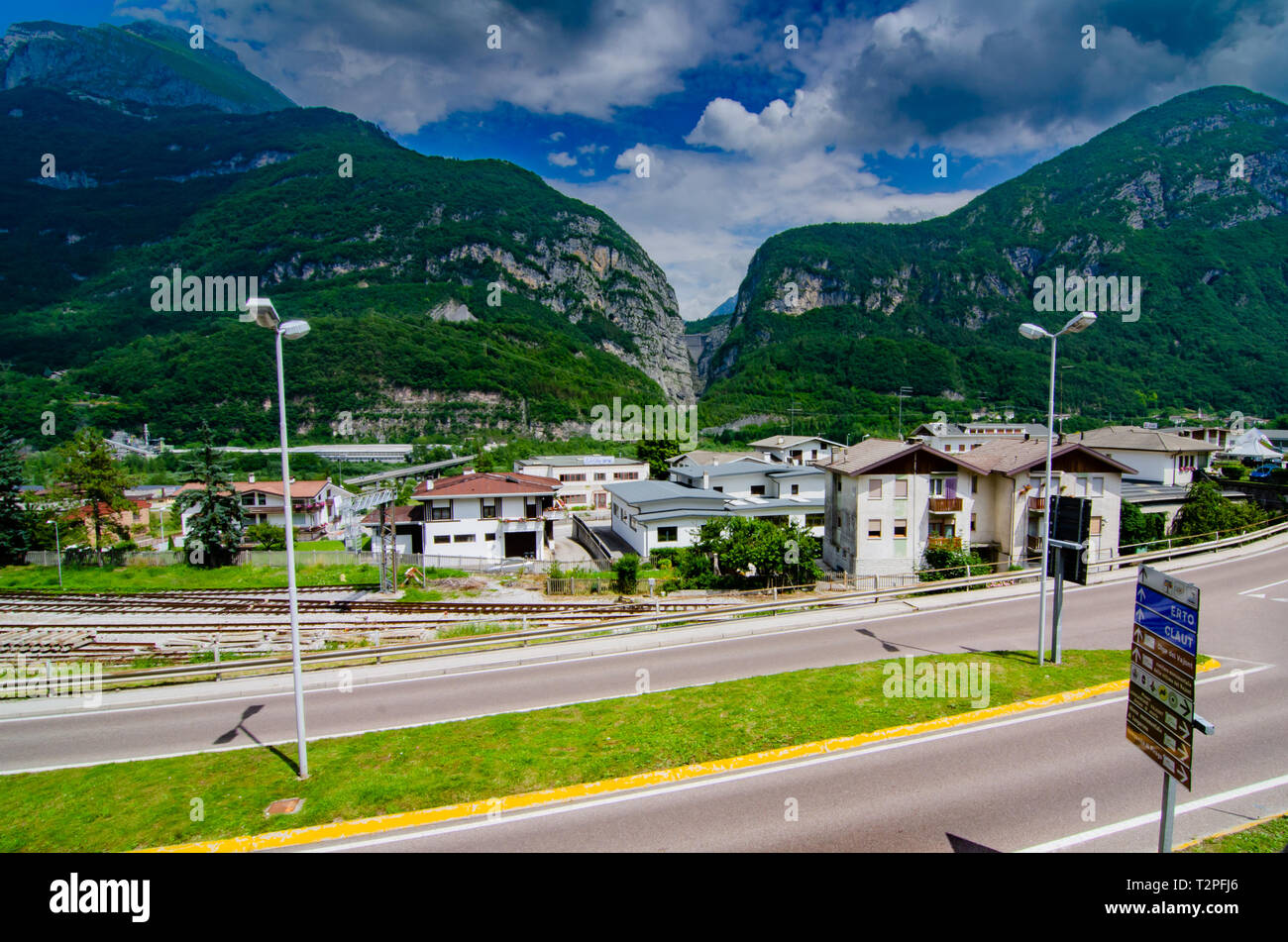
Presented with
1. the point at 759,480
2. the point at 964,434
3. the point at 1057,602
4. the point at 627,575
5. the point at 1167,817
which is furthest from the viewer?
the point at 964,434

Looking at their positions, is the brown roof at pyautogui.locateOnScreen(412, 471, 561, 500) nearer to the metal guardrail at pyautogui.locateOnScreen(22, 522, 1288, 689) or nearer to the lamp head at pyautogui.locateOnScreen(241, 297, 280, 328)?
the metal guardrail at pyautogui.locateOnScreen(22, 522, 1288, 689)

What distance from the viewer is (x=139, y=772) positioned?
9.57 metres

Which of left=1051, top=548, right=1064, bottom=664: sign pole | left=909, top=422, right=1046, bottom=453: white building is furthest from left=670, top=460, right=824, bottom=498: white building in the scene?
left=1051, top=548, right=1064, bottom=664: sign pole

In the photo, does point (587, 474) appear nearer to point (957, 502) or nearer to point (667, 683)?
point (957, 502)

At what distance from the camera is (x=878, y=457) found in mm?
31625

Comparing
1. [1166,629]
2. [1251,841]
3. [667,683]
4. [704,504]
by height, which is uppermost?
[1166,629]

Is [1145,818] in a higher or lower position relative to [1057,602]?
lower

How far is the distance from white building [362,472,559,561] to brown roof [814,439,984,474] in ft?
61.5

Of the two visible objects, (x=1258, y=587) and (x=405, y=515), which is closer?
(x=1258, y=587)

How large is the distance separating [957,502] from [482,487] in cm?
2911

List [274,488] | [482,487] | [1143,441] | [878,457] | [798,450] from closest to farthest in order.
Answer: [878,457] → [482,487] → [1143,441] → [274,488] → [798,450]

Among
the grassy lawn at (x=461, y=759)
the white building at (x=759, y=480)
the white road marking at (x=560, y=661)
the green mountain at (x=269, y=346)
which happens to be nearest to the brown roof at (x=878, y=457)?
the white building at (x=759, y=480)

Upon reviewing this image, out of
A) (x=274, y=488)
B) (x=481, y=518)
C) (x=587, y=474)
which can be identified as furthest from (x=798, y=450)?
(x=274, y=488)

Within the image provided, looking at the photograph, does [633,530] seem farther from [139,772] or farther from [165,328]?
[165,328]
